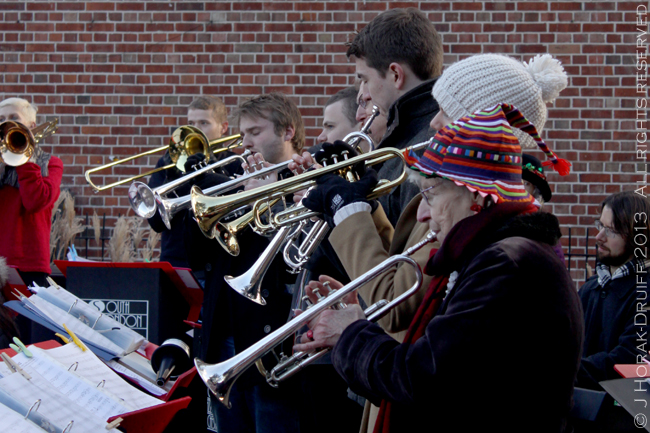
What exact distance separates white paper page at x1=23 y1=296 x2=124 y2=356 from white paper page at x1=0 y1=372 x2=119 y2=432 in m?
0.79

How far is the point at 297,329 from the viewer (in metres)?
2.01

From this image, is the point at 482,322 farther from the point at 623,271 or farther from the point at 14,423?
the point at 623,271

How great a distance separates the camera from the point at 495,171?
1.63m

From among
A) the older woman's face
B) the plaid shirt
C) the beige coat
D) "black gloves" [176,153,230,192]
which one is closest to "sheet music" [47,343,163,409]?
the beige coat

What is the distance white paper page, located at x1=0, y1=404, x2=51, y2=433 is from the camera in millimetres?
1729

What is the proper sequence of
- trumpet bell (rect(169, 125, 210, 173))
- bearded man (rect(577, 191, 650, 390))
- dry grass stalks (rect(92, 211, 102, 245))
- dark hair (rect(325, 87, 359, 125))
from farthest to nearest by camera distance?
dry grass stalks (rect(92, 211, 102, 245)), trumpet bell (rect(169, 125, 210, 173)), dark hair (rect(325, 87, 359, 125)), bearded man (rect(577, 191, 650, 390))

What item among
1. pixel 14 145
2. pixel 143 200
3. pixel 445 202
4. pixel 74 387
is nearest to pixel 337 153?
pixel 445 202

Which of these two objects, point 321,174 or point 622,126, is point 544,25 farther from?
point 321,174

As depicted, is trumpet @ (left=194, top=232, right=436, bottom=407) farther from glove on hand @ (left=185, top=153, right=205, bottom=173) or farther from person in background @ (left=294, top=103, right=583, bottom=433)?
glove on hand @ (left=185, top=153, right=205, bottom=173)

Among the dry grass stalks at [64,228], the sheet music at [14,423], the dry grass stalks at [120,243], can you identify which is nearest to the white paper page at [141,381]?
the sheet music at [14,423]

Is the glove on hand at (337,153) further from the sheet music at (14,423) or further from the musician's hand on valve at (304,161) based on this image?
the sheet music at (14,423)

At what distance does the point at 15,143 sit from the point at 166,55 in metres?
2.00

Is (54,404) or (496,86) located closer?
(54,404)

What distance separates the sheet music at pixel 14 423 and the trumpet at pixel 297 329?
507 mm
